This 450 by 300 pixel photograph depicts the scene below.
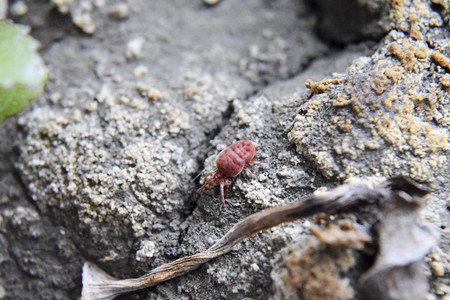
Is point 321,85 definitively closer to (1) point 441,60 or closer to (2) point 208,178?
(1) point 441,60

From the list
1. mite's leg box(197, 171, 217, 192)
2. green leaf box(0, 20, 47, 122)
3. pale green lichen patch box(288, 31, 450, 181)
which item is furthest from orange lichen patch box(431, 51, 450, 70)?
green leaf box(0, 20, 47, 122)

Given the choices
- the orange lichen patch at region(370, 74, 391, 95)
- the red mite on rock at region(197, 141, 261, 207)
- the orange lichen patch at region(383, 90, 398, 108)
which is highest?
the orange lichen patch at region(370, 74, 391, 95)

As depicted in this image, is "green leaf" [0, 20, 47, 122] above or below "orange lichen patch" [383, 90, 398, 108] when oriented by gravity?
below

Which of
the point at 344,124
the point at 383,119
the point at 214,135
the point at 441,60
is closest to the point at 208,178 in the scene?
the point at 214,135

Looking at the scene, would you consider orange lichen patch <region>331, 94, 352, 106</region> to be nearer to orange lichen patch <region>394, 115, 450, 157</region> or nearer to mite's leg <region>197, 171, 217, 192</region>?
orange lichen patch <region>394, 115, 450, 157</region>

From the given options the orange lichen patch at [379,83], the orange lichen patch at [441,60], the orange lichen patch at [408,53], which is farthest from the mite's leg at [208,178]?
the orange lichen patch at [441,60]

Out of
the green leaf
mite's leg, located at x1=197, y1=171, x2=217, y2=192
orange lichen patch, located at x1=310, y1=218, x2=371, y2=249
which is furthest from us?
mite's leg, located at x1=197, y1=171, x2=217, y2=192

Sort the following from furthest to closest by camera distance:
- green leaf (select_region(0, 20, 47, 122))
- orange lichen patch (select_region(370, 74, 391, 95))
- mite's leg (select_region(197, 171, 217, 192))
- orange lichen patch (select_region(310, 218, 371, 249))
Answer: mite's leg (select_region(197, 171, 217, 192)) < orange lichen patch (select_region(370, 74, 391, 95)) < green leaf (select_region(0, 20, 47, 122)) < orange lichen patch (select_region(310, 218, 371, 249))

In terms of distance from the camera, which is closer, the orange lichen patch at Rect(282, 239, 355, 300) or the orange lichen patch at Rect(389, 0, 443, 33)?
the orange lichen patch at Rect(282, 239, 355, 300)

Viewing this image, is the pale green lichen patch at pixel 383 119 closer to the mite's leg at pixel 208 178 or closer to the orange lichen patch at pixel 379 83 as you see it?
the orange lichen patch at pixel 379 83
